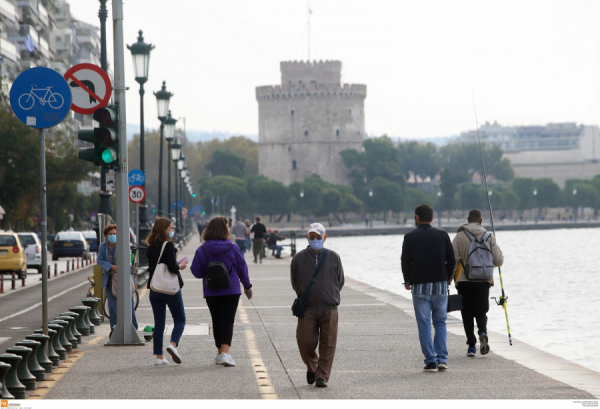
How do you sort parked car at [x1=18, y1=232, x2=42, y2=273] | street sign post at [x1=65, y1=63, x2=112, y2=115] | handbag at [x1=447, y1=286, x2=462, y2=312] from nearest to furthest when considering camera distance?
handbag at [x1=447, y1=286, x2=462, y2=312], street sign post at [x1=65, y1=63, x2=112, y2=115], parked car at [x1=18, y1=232, x2=42, y2=273]

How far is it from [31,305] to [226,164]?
113366 millimetres

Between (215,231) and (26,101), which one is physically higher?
(26,101)

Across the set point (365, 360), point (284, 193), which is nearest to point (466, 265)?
point (365, 360)

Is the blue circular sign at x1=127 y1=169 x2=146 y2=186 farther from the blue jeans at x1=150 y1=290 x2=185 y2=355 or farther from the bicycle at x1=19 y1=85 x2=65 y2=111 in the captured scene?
the bicycle at x1=19 y1=85 x2=65 y2=111

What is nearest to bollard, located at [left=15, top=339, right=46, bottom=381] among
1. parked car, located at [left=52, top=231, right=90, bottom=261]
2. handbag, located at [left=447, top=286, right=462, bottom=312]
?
handbag, located at [left=447, top=286, right=462, bottom=312]

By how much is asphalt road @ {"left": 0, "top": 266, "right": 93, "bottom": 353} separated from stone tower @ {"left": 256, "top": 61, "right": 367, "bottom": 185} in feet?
315

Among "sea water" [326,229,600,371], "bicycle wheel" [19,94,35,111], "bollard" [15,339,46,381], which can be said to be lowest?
"sea water" [326,229,600,371]

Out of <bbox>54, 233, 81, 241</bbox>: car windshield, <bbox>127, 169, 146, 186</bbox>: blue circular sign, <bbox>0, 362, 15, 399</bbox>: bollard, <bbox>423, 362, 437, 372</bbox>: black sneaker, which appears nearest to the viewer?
<bbox>0, 362, 15, 399</bbox>: bollard

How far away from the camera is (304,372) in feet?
29.3

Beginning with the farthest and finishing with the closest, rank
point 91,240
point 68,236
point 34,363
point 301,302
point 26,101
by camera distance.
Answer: point 91,240
point 68,236
point 26,101
point 34,363
point 301,302

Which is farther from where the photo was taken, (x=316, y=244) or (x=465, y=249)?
(x=465, y=249)

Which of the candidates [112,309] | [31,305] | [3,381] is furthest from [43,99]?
[31,305]

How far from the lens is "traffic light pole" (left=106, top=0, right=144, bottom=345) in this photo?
10.8 meters

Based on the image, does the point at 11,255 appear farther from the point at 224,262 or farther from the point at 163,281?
the point at 224,262
